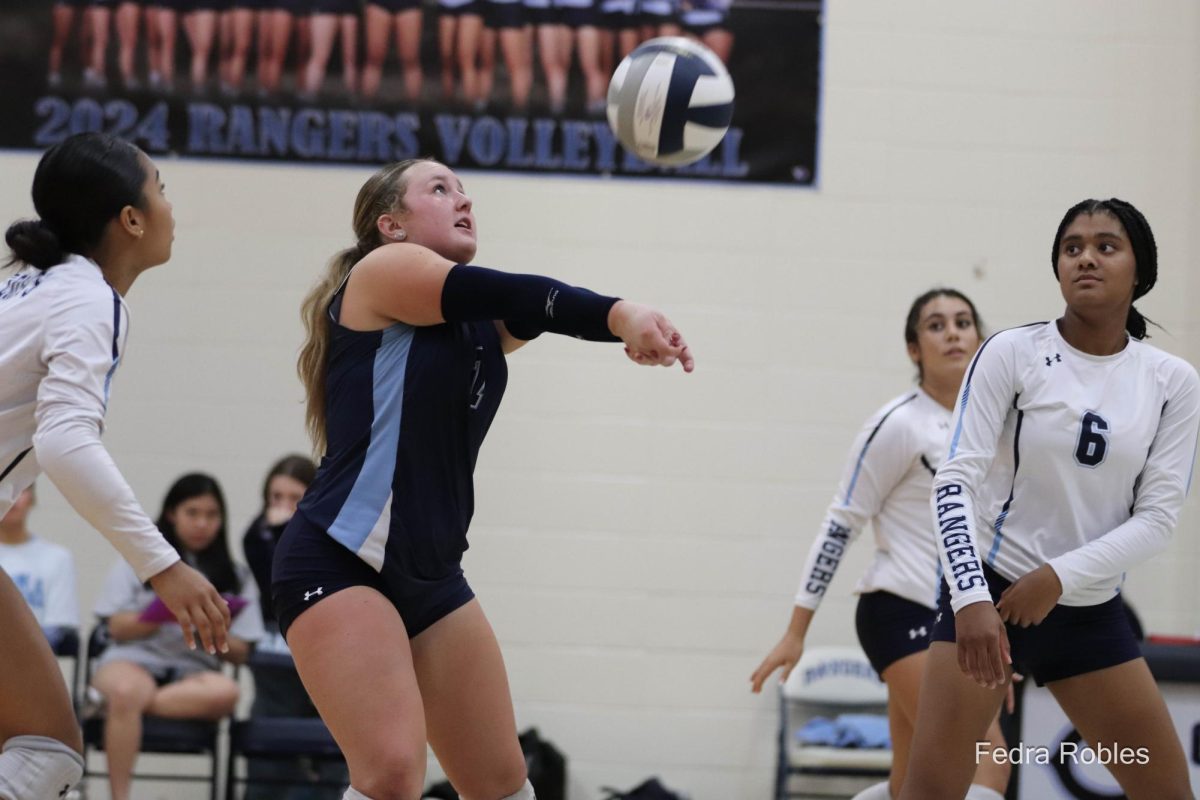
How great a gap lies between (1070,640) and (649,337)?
4.43ft

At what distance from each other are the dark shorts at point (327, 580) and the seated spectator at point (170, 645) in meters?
2.73

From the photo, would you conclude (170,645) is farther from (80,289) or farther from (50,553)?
(80,289)

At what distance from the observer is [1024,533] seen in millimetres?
3293

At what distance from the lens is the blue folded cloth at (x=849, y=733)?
5.89m

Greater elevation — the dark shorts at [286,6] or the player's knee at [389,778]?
the dark shorts at [286,6]

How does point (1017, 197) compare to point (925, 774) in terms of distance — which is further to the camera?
point (1017, 197)

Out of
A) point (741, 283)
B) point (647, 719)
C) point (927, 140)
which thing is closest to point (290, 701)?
point (647, 719)

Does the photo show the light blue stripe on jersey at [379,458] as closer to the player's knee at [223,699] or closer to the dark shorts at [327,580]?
the dark shorts at [327,580]

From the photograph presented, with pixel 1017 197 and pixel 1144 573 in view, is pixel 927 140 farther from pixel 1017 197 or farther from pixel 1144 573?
pixel 1144 573

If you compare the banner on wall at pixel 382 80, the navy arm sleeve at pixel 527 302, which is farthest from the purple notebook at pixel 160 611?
the navy arm sleeve at pixel 527 302

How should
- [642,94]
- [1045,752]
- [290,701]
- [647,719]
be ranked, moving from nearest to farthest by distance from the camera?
1. [642,94]
2. [1045,752]
3. [290,701]
4. [647,719]

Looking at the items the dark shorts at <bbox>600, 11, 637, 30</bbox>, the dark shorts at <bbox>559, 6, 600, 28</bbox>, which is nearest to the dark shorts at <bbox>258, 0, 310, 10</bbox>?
the dark shorts at <bbox>559, 6, 600, 28</bbox>

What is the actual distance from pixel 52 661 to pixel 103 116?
13.7ft

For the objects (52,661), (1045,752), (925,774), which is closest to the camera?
(52,661)
